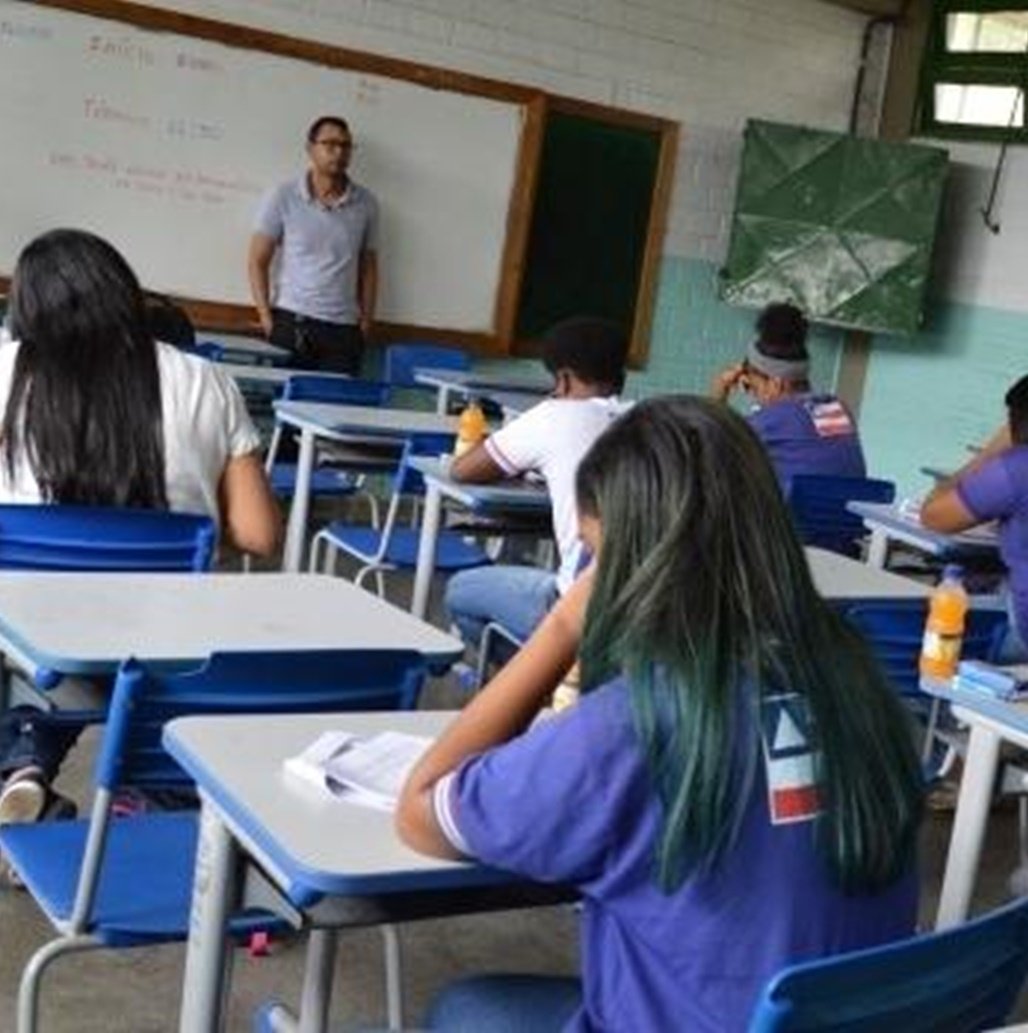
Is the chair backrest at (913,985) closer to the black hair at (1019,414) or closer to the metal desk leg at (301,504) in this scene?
the black hair at (1019,414)

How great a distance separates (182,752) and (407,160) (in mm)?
5750

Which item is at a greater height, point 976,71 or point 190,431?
point 976,71

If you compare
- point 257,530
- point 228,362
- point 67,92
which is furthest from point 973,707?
point 67,92

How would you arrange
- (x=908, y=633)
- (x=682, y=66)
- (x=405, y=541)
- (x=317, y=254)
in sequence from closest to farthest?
(x=908, y=633) → (x=405, y=541) → (x=317, y=254) → (x=682, y=66)

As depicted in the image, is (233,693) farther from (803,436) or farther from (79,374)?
(803,436)

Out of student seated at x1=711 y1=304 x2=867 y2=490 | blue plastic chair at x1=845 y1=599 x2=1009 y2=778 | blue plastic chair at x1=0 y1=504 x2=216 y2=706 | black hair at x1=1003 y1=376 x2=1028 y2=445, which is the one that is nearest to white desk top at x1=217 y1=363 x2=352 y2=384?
student seated at x1=711 y1=304 x2=867 y2=490

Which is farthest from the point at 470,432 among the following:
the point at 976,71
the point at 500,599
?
the point at 976,71

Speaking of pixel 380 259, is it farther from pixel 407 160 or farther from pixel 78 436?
pixel 78 436

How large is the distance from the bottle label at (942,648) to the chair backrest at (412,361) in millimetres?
4159

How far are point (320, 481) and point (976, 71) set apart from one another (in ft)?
14.9

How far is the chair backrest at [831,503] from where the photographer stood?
4.69m

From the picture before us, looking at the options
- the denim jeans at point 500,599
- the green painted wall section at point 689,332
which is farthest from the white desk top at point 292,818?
the green painted wall section at point 689,332

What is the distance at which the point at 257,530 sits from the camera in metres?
2.99

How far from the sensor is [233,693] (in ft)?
6.70
